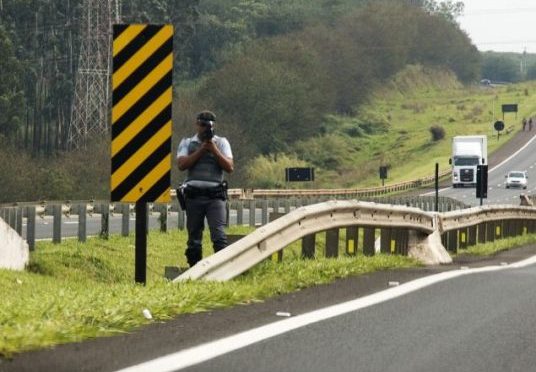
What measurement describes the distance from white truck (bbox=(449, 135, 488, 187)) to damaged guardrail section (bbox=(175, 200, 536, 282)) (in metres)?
67.1

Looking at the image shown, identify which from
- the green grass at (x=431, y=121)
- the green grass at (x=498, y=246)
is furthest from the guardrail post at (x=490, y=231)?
the green grass at (x=431, y=121)

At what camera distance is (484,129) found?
145750 mm

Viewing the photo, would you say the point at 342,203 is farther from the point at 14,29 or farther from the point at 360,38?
the point at 360,38

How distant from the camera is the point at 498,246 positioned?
24.2 m

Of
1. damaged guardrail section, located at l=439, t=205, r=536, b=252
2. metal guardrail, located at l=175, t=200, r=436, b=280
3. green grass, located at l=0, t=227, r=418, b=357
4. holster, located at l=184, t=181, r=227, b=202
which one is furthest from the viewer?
damaged guardrail section, located at l=439, t=205, r=536, b=252

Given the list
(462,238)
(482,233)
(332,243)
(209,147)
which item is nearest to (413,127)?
(482,233)

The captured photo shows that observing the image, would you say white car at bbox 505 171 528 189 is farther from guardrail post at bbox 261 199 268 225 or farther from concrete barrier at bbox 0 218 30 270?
concrete barrier at bbox 0 218 30 270

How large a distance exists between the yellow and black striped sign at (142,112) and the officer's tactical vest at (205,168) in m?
2.30

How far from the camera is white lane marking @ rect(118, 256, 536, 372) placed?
7.27m

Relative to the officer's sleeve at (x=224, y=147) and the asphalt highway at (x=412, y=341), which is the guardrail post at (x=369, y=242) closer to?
the officer's sleeve at (x=224, y=147)

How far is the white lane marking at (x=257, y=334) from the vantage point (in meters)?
7.27

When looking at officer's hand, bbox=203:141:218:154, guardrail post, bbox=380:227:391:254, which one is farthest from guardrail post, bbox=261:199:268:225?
officer's hand, bbox=203:141:218:154

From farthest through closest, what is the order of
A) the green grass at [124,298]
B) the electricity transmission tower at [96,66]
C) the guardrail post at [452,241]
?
1. the electricity transmission tower at [96,66]
2. the guardrail post at [452,241]
3. the green grass at [124,298]

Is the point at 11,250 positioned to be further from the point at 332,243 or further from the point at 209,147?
the point at 209,147
